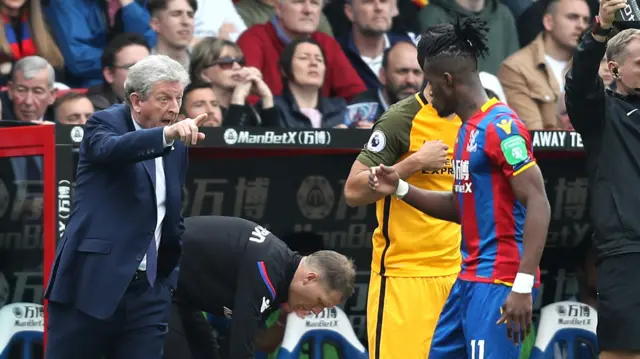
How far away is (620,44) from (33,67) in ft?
11.7

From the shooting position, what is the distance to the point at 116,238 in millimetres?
4852

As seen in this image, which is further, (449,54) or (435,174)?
(435,174)

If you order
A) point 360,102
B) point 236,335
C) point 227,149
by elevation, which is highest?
point 360,102

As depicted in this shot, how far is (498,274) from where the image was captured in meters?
4.95

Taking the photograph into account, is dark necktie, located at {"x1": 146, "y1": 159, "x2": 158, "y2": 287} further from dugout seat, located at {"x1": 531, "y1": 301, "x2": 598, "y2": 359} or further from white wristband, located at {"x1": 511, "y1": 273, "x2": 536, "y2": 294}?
dugout seat, located at {"x1": 531, "y1": 301, "x2": 598, "y2": 359}

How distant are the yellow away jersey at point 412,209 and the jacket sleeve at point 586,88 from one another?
0.81 m

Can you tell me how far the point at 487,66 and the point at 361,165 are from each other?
10.9ft

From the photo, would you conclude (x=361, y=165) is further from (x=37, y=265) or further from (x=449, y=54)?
(x=37, y=265)

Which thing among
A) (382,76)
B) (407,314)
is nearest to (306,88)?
(382,76)

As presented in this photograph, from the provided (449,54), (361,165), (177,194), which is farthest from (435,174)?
(177,194)

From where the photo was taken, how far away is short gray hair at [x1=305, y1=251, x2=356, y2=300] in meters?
5.72

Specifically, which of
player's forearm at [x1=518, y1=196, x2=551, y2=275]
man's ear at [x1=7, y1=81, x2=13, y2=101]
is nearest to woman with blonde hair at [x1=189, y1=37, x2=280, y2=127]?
man's ear at [x1=7, y1=81, x2=13, y2=101]

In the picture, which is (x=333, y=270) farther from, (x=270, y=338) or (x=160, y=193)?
(x=270, y=338)

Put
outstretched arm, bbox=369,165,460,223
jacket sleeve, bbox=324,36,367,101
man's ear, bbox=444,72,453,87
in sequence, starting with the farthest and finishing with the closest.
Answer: jacket sleeve, bbox=324,36,367,101
outstretched arm, bbox=369,165,460,223
man's ear, bbox=444,72,453,87
